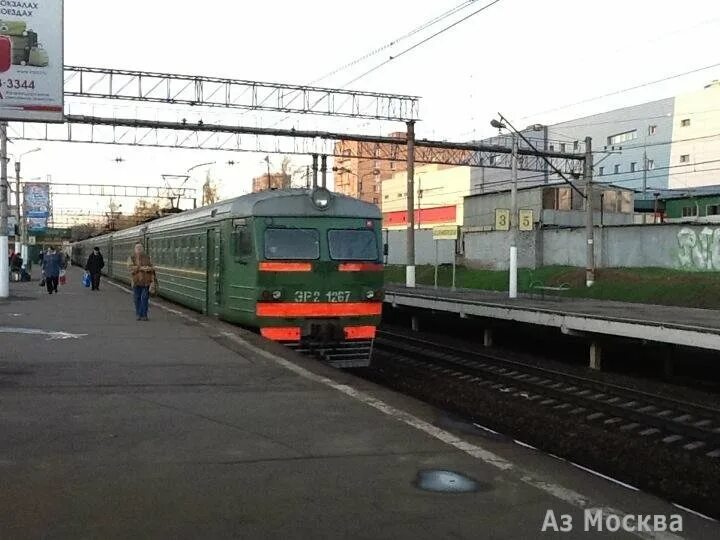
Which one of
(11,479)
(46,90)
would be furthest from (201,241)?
(11,479)

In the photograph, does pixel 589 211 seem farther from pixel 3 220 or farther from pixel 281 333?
pixel 3 220

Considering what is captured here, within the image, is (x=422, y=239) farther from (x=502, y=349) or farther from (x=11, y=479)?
(x=11, y=479)

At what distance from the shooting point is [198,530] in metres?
4.11

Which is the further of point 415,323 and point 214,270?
point 415,323

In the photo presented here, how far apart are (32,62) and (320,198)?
8026 millimetres

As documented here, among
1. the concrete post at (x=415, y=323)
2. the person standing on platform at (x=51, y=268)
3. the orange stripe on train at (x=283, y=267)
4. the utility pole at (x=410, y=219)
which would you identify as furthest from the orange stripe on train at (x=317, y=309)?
the utility pole at (x=410, y=219)

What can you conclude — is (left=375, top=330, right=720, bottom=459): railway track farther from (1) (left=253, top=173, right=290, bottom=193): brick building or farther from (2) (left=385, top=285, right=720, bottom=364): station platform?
(1) (left=253, top=173, right=290, bottom=193): brick building

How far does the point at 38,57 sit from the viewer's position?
16.3 meters

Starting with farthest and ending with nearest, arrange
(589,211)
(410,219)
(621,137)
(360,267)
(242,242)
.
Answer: (621,137)
(410,219)
(589,211)
(360,267)
(242,242)

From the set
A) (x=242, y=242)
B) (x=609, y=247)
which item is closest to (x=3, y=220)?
(x=242, y=242)

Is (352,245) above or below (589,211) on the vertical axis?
below

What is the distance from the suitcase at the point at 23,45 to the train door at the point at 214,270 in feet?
19.1

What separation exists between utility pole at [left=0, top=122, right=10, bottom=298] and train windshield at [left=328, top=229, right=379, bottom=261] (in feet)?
42.7

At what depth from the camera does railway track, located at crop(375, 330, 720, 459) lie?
9.51 m
